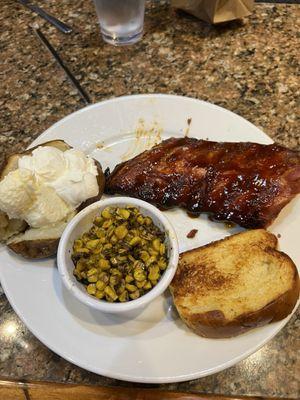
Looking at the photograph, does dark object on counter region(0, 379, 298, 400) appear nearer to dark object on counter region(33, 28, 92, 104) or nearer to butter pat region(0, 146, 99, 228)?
butter pat region(0, 146, 99, 228)

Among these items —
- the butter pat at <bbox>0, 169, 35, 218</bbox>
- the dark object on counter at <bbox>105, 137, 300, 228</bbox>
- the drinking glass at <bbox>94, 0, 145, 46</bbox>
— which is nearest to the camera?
the butter pat at <bbox>0, 169, 35, 218</bbox>

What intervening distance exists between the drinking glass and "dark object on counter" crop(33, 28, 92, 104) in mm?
333

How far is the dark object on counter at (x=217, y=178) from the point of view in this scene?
1751 millimetres

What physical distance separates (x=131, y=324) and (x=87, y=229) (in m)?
0.40

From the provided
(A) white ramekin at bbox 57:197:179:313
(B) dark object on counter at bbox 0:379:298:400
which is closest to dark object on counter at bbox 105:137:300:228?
(A) white ramekin at bbox 57:197:179:313

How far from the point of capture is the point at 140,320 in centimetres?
155

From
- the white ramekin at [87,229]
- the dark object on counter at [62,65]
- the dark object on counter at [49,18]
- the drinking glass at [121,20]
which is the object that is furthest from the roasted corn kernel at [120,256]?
the dark object on counter at [49,18]

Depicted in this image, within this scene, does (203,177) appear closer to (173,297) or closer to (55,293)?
(173,297)

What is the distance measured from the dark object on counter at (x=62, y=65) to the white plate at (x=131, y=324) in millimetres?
517

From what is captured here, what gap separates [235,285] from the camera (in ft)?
5.04

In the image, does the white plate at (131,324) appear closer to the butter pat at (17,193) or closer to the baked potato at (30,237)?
the baked potato at (30,237)

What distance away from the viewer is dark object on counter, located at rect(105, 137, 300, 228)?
1.75 metres

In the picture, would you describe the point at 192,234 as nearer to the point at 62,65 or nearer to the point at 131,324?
the point at 131,324

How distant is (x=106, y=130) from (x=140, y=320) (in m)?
0.95
